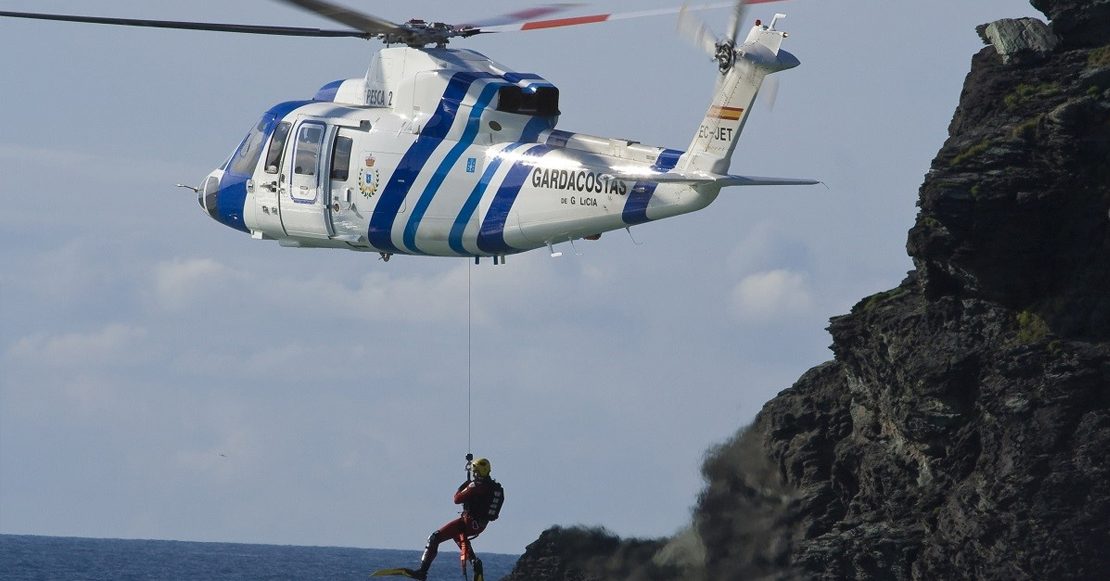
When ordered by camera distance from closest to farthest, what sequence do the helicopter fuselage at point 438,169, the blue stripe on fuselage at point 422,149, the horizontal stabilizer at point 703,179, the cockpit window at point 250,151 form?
the horizontal stabilizer at point 703,179, the helicopter fuselage at point 438,169, the blue stripe on fuselage at point 422,149, the cockpit window at point 250,151

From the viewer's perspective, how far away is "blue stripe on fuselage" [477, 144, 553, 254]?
24.5 m

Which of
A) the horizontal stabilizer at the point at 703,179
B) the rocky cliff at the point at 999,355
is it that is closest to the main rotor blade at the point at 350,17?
the horizontal stabilizer at the point at 703,179

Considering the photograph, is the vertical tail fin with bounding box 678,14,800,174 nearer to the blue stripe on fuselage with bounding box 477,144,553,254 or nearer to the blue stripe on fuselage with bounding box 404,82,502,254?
the blue stripe on fuselage with bounding box 477,144,553,254

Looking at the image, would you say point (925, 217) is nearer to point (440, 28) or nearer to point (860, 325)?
point (860, 325)

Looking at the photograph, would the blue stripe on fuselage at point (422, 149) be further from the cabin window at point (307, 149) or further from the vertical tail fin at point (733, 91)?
the vertical tail fin at point (733, 91)

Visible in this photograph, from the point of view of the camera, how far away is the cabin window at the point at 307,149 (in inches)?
1065

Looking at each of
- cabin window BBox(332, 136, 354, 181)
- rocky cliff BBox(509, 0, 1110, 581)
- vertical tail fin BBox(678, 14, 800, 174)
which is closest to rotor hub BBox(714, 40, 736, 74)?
vertical tail fin BBox(678, 14, 800, 174)

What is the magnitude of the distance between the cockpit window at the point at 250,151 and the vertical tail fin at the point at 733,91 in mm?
8966

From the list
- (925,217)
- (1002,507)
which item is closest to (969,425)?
(1002,507)

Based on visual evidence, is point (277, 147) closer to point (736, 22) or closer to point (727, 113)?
point (727, 113)

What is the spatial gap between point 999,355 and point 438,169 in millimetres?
16402

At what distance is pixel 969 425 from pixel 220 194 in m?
18.6

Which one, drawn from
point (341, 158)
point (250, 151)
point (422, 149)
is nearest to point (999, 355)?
point (422, 149)

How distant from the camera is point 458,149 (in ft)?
84.1
